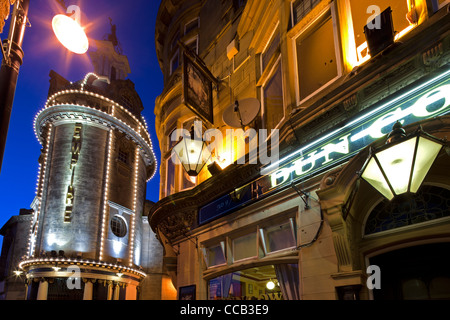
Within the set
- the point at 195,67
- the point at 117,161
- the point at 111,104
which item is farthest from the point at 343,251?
the point at 111,104


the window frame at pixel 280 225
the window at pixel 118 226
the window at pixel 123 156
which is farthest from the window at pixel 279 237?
the window at pixel 123 156

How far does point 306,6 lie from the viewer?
9.20 meters

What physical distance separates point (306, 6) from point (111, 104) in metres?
24.7

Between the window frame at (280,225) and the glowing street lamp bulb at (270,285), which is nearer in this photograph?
the window frame at (280,225)

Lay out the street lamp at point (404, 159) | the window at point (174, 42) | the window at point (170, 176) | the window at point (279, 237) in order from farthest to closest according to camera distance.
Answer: the window at point (174, 42), the window at point (170, 176), the window at point (279, 237), the street lamp at point (404, 159)

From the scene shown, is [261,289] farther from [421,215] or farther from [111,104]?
[111,104]

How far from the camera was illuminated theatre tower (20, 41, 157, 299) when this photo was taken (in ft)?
79.3

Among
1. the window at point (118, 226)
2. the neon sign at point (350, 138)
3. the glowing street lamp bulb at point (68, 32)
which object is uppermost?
the window at point (118, 226)

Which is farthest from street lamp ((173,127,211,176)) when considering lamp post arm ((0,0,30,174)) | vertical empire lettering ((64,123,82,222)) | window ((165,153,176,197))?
vertical empire lettering ((64,123,82,222))

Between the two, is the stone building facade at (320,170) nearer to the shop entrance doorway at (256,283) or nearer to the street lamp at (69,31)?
the shop entrance doorway at (256,283)

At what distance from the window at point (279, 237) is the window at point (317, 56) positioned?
298 centimetres

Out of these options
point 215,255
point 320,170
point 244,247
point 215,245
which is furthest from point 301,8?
point 215,255

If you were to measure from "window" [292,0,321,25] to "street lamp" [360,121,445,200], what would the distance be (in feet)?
18.3

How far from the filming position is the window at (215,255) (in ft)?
34.3
